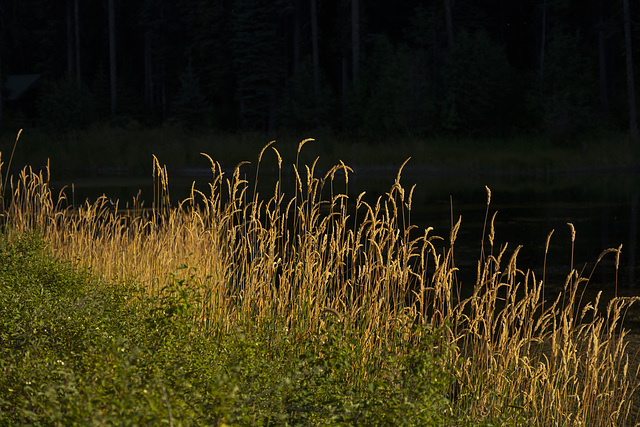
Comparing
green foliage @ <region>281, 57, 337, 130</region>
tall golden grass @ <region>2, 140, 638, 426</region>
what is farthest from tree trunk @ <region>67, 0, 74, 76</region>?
tall golden grass @ <region>2, 140, 638, 426</region>

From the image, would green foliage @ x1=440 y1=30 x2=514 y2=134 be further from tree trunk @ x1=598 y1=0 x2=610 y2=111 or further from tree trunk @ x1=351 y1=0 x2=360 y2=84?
tree trunk @ x1=598 y1=0 x2=610 y2=111

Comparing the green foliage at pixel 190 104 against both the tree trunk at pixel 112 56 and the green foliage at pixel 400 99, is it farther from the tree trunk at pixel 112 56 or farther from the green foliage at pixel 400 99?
the green foliage at pixel 400 99

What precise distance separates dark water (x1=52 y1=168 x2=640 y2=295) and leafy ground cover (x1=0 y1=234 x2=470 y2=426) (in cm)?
431

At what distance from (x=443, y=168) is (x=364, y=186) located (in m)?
7.04

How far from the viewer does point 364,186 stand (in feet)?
92.3

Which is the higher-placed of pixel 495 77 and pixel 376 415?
pixel 495 77

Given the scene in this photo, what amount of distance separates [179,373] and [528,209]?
17.7m

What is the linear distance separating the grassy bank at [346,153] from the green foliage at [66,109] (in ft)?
25.6

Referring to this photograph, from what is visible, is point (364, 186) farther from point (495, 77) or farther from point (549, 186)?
point (495, 77)

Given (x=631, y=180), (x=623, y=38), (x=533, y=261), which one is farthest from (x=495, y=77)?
(x=533, y=261)

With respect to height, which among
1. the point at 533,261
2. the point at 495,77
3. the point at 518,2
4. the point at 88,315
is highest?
the point at 518,2

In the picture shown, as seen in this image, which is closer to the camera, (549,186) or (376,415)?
(376,415)

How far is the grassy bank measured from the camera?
34.1 m

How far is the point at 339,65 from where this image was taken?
58.0 metres
